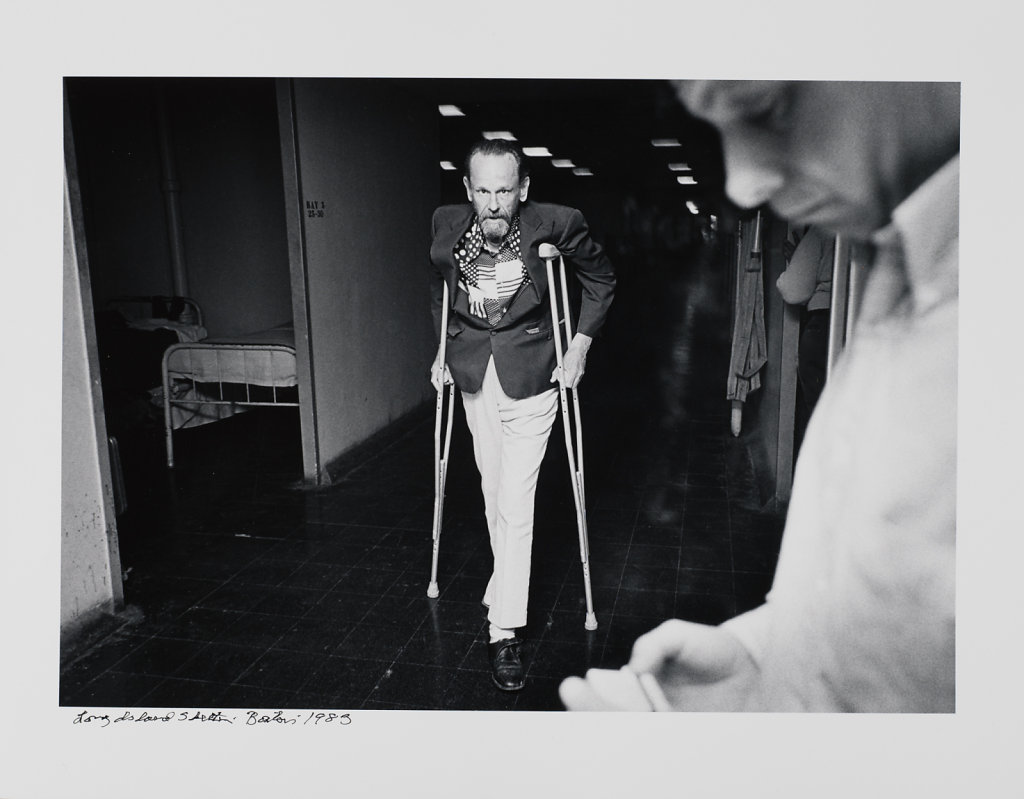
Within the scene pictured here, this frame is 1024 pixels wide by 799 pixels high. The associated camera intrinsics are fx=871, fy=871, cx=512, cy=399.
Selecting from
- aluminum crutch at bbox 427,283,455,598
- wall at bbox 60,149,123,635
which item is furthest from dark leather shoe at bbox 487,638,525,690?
wall at bbox 60,149,123,635

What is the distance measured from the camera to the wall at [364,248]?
5199mm

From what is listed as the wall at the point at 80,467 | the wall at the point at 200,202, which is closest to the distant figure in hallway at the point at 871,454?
the wall at the point at 80,467

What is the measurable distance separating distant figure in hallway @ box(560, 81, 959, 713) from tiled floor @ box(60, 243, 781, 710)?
45cm

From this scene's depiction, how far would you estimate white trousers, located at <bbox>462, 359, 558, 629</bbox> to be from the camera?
3.03m

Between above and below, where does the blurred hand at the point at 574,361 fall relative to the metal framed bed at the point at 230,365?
above

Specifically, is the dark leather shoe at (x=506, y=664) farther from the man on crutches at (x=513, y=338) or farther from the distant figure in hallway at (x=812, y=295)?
the distant figure in hallway at (x=812, y=295)

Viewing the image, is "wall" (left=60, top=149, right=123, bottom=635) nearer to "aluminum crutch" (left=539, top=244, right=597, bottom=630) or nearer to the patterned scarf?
the patterned scarf

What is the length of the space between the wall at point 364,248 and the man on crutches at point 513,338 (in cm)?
227

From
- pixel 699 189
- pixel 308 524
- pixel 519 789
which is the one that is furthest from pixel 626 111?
pixel 699 189

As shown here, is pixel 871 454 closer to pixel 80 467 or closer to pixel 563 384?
pixel 563 384

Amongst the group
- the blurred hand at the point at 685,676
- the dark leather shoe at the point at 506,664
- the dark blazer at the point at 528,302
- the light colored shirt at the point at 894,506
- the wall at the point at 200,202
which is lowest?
the blurred hand at the point at 685,676

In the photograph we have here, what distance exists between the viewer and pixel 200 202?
8102 millimetres

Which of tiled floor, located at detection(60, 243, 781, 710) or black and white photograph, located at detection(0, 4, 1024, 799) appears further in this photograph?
tiled floor, located at detection(60, 243, 781, 710)

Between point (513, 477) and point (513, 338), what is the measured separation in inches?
19.0
